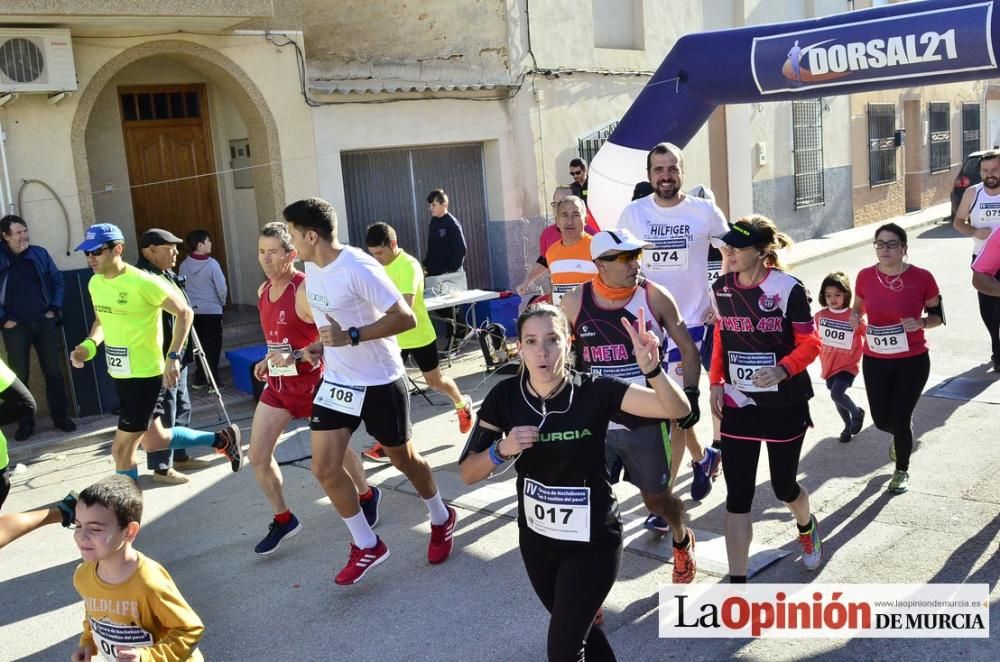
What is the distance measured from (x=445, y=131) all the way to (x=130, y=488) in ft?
34.0

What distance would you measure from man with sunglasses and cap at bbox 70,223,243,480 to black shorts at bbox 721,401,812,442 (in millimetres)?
3585

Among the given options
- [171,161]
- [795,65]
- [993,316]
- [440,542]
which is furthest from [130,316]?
[993,316]

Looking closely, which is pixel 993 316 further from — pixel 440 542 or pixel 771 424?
pixel 440 542

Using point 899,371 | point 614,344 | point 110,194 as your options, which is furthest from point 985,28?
point 110,194

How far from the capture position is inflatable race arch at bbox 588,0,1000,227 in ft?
22.2

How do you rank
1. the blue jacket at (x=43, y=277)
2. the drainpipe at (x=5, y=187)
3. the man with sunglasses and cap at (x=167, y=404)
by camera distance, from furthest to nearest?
1. the drainpipe at (x=5, y=187)
2. the blue jacket at (x=43, y=277)
3. the man with sunglasses and cap at (x=167, y=404)

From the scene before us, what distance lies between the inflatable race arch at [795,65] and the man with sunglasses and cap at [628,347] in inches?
130

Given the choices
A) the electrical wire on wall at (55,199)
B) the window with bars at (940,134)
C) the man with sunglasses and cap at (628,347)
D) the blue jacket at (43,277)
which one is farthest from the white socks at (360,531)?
the window with bars at (940,134)

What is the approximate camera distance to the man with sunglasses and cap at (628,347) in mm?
4832

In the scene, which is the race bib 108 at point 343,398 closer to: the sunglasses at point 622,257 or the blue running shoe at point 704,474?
the sunglasses at point 622,257

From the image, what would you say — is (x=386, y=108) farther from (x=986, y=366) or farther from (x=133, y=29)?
(x=986, y=366)

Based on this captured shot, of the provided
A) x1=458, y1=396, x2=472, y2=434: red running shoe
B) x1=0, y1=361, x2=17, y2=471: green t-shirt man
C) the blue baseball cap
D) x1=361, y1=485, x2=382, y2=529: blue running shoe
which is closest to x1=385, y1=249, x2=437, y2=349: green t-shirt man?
x1=458, y1=396, x2=472, y2=434: red running shoe

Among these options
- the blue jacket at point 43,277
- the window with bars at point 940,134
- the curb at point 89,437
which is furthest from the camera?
the window with bars at point 940,134

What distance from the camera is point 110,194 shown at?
11.5 metres
